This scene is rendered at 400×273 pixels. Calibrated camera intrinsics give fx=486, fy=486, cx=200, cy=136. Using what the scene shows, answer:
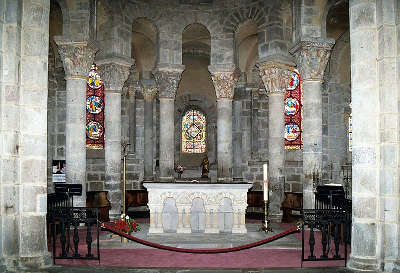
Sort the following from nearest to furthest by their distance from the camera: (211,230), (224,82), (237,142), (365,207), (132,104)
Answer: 1. (365,207)
2. (211,230)
3. (224,82)
4. (237,142)
5. (132,104)

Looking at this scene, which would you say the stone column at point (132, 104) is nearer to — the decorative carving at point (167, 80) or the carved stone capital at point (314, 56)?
the decorative carving at point (167, 80)

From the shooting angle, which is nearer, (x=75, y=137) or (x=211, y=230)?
(x=211, y=230)

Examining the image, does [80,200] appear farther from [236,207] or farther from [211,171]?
[211,171]

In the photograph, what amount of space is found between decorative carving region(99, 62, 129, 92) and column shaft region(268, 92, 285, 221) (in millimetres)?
4299

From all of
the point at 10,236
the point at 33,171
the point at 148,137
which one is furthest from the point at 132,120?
the point at 10,236

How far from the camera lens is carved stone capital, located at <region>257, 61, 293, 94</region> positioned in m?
13.8

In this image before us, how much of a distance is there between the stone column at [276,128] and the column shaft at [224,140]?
5.00ft

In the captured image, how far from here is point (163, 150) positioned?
15.1 metres

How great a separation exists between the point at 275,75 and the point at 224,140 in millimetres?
2601

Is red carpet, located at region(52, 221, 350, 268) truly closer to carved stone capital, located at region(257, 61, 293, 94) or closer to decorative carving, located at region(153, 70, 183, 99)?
carved stone capital, located at region(257, 61, 293, 94)

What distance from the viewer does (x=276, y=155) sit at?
13.9 metres

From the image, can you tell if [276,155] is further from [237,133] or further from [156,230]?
[156,230]

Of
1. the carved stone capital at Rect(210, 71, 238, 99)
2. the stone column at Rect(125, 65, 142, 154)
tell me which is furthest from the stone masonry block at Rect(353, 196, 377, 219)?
the stone column at Rect(125, 65, 142, 154)

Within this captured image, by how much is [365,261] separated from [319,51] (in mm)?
6490
